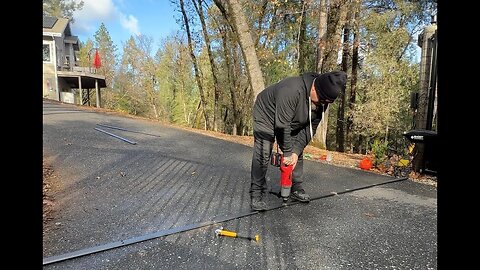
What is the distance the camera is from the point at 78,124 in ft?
29.2

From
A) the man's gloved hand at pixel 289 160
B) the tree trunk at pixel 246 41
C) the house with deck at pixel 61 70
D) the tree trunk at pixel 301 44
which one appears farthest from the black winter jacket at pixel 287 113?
the house with deck at pixel 61 70

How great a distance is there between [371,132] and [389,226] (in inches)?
505

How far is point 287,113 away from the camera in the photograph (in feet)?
9.91

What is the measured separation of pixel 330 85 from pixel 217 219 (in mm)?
1670

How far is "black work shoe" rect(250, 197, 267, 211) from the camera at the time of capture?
124 inches

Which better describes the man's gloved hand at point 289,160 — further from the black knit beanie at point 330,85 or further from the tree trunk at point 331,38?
the tree trunk at point 331,38

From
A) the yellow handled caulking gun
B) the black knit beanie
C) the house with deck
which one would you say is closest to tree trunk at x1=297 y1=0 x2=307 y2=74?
the black knit beanie

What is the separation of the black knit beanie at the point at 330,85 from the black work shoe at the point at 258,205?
125cm

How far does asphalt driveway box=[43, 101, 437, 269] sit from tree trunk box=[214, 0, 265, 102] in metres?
3.24

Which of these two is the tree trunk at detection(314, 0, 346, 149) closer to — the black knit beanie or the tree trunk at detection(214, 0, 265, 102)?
the tree trunk at detection(214, 0, 265, 102)

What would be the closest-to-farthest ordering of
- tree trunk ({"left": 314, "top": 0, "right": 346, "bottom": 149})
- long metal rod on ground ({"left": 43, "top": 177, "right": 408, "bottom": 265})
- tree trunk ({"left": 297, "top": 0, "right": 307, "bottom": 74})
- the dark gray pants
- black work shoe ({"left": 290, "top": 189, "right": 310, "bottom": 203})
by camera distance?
long metal rod on ground ({"left": 43, "top": 177, "right": 408, "bottom": 265}) → the dark gray pants → black work shoe ({"left": 290, "top": 189, "right": 310, "bottom": 203}) → tree trunk ({"left": 314, "top": 0, "right": 346, "bottom": 149}) → tree trunk ({"left": 297, "top": 0, "right": 307, "bottom": 74})

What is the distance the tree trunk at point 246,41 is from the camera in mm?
7395

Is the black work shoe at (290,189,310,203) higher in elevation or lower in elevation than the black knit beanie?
lower
